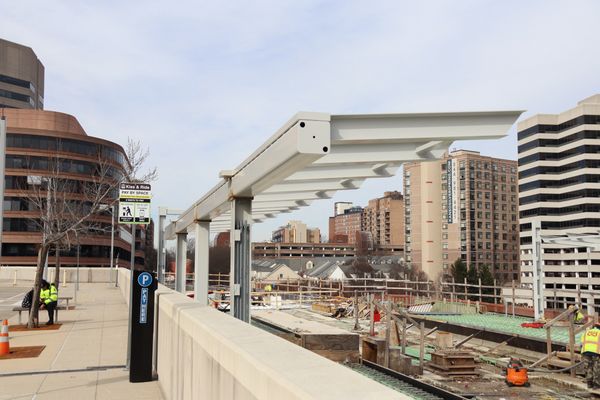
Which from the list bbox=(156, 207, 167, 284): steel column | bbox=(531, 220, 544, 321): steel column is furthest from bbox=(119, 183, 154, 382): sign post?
bbox=(531, 220, 544, 321): steel column

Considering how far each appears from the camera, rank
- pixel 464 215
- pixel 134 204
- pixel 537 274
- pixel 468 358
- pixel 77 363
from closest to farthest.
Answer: pixel 77 363 < pixel 134 204 < pixel 468 358 < pixel 537 274 < pixel 464 215

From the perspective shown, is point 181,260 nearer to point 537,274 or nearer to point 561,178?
point 537,274

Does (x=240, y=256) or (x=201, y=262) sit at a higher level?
(x=240, y=256)

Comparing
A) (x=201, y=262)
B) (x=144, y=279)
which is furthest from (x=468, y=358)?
(x=144, y=279)

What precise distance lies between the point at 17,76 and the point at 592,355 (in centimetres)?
12117

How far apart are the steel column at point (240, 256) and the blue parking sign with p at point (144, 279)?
4.34 ft

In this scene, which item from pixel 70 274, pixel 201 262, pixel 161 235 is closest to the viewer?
pixel 201 262

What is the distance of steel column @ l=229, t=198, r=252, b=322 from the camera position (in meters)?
8.98

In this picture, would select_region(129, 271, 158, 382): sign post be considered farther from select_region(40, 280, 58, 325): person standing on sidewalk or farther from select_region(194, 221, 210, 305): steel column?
select_region(40, 280, 58, 325): person standing on sidewalk

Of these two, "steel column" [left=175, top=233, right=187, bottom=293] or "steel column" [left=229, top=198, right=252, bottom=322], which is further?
"steel column" [left=175, top=233, right=187, bottom=293]

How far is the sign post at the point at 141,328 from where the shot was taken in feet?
29.1

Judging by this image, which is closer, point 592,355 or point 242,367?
point 242,367

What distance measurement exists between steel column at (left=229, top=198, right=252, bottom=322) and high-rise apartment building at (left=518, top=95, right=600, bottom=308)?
98.1 m

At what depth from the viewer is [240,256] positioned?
9.08 m
